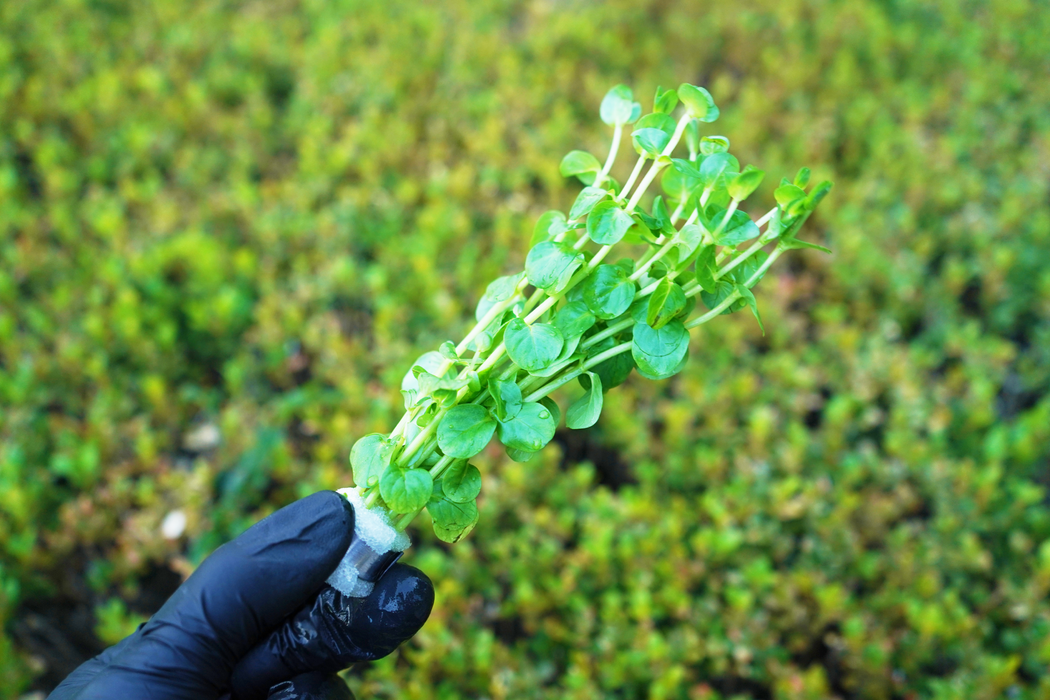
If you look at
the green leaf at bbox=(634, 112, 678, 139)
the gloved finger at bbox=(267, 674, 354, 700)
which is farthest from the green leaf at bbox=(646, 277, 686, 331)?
the gloved finger at bbox=(267, 674, 354, 700)

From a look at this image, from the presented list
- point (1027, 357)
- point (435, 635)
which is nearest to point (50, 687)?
point (435, 635)

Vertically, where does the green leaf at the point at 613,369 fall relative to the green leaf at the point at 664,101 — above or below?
below

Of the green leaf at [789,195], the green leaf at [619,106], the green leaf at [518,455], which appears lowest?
the green leaf at [518,455]

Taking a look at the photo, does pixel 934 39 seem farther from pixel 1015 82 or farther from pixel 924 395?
pixel 924 395

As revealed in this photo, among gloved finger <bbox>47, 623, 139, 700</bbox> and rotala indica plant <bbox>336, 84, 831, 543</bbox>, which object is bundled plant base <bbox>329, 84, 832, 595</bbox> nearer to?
rotala indica plant <bbox>336, 84, 831, 543</bbox>

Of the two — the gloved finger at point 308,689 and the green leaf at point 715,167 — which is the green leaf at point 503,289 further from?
the gloved finger at point 308,689

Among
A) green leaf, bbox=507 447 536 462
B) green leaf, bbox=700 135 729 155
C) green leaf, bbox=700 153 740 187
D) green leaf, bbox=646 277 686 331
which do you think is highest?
green leaf, bbox=700 135 729 155

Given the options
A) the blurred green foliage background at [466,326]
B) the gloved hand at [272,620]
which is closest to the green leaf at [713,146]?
the gloved hand at [272,620]
